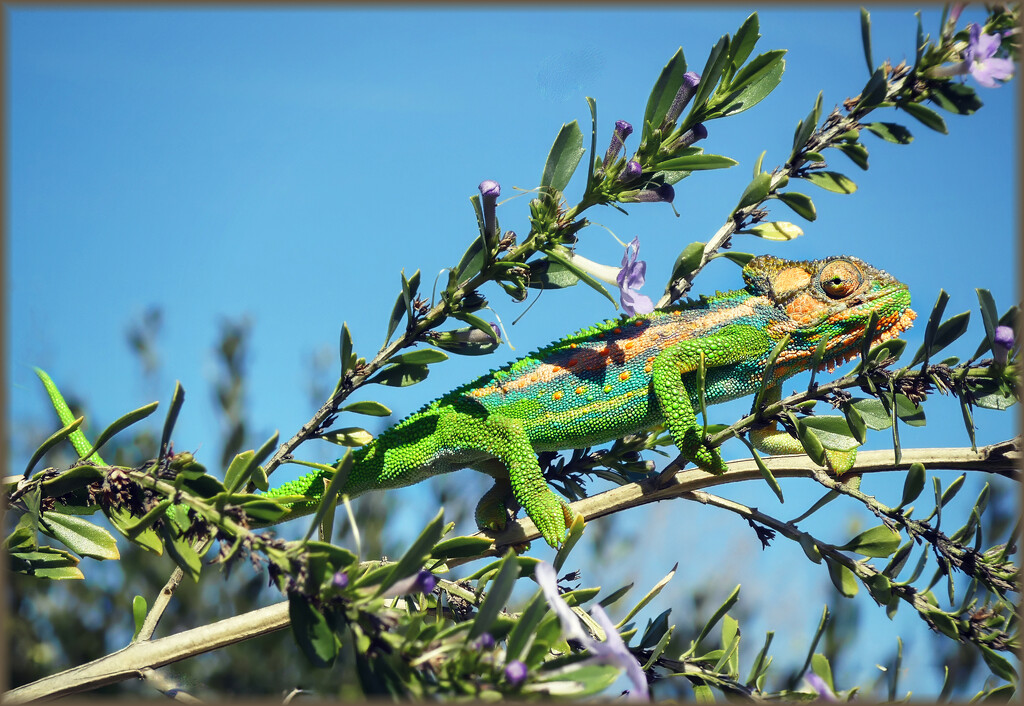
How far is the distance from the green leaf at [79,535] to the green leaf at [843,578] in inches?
61.1

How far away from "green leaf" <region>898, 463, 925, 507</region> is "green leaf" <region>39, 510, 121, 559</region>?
5.44ft

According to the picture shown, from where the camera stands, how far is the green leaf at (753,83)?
1986 millimetres

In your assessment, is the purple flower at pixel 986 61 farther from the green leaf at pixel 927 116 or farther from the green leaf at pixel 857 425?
the green leaf at pixel 857 425

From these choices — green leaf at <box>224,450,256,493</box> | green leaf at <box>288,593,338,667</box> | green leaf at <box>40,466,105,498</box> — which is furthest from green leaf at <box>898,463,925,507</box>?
green leaf at <box>40,466,105,498</box>

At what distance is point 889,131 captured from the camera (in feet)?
6.91

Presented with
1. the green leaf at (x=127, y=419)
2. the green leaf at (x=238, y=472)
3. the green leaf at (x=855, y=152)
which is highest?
the green leaf at (x=855, y=152)

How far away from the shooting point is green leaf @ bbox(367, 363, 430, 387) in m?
1.95

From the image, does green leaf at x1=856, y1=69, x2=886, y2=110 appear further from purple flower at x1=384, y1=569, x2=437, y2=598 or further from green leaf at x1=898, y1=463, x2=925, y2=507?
purple flower at x1=384, y1=569, x2=437, y2=598

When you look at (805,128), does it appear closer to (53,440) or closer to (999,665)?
(999,665)

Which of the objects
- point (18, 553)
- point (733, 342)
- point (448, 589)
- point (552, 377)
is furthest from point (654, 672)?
point (18, 553)

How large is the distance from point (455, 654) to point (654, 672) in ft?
2.71

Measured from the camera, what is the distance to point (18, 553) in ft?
5.54

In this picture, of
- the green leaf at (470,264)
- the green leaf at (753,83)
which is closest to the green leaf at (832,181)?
the green leaf at (753,83)

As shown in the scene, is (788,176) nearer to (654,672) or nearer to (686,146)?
(686,146)
